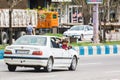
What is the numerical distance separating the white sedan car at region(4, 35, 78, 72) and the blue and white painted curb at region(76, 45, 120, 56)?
527 inches

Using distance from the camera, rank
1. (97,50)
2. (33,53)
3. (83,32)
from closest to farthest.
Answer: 1. (33,53)
2. (97,50)
3. (83,32)

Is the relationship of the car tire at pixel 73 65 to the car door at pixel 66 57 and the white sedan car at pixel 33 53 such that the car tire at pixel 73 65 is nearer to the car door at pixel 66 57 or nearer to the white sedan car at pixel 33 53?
the car door at pixel 66 57

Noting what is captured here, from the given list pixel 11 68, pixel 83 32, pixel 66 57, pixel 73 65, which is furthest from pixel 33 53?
pixel 83 32

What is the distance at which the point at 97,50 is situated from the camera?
3475 centimetres

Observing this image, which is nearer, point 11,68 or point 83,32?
point 11,68

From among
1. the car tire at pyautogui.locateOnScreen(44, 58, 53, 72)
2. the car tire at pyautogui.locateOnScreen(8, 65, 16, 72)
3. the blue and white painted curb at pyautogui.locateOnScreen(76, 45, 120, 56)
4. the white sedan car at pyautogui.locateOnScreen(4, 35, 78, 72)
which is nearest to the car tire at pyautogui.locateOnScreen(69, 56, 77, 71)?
the white sedan car at pyautogui.locateOnScreen(4, 35, 78, 72)

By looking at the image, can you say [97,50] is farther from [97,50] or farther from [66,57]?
[66,57]

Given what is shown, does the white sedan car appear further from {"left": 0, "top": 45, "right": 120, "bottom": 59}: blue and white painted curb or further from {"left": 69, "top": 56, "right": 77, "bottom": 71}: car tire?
{"left": 0, "top": 45, "right": 120, "bottom": 59}: blue and white painted curb

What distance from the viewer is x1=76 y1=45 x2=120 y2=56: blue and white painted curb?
33.6 m

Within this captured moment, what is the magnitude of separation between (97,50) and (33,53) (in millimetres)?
16058

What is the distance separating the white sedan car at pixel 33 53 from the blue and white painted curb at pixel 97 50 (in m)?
13.4

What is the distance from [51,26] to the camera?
166 feet

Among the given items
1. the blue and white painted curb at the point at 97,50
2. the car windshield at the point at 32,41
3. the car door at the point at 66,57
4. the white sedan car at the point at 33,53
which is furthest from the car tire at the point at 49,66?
the blue and white painted curb at the point at 97,50

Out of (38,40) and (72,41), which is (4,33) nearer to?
(72,41)
